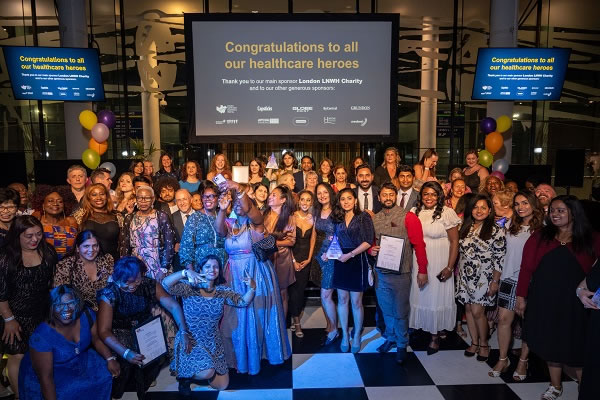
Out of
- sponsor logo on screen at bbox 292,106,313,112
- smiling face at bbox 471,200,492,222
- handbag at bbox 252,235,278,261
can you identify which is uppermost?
sponsor logo on screen at bbox 292,106,313,112

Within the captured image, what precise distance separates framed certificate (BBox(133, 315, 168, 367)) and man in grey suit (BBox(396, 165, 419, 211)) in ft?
9.62

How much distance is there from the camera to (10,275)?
9.34 ft

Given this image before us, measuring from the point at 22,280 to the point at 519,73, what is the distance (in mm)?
8460

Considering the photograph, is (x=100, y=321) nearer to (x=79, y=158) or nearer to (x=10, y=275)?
(x=10, y=275)

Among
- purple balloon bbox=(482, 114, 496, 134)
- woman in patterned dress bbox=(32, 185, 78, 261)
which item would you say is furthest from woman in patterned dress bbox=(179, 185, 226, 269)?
purple balloon bbox=(482, 114, 496, 134)

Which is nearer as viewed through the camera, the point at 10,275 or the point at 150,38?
the point at 10,275

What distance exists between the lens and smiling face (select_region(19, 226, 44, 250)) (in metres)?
2.85

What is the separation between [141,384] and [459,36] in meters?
9.46

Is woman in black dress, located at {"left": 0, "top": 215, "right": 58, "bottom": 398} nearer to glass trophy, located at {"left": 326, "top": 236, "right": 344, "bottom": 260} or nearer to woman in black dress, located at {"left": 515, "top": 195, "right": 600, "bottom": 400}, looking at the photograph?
glass trophy, located at {"left": 326, "top": 236, "right": 344, "bottom": 260}

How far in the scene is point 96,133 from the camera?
7.68 metres

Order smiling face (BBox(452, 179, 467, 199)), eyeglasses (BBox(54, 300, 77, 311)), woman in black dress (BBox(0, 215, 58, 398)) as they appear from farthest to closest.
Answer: smiling face (BBox(452, 179, 467, 199)) → woman in black dress (BBox(0, 215, 58, 398)) → eyeglasses (BBox(54, 300, 77, 311))

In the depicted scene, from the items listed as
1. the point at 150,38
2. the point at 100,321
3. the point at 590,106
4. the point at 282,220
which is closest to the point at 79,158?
the point at 150,38

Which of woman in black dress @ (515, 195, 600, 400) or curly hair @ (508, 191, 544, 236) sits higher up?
curly hair @ (508, 191, 544, 236)

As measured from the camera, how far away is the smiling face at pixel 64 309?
240cm
